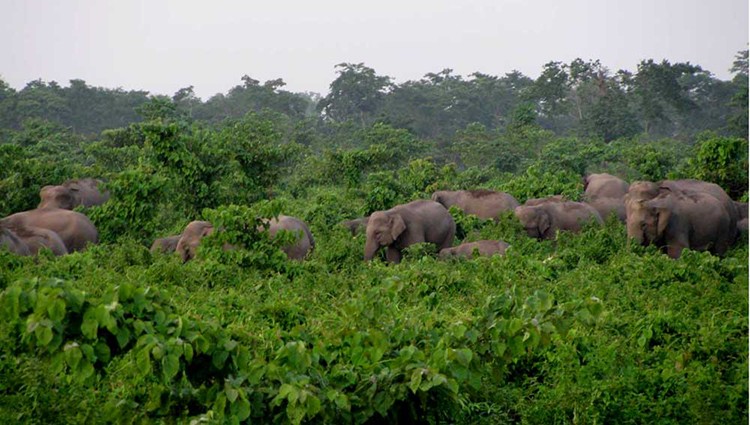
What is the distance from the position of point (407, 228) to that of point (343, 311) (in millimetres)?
7753

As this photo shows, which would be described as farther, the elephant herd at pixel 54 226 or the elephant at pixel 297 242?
the elephant at pixel 297 242

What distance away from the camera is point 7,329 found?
5957mm

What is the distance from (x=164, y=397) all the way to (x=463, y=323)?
1605mm

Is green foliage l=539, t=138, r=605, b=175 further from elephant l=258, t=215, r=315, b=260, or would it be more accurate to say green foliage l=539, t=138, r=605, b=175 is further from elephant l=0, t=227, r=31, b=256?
elephant l=0, t=227, r=31, b=256

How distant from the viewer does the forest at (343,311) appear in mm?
4426

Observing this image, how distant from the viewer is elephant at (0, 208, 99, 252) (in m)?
13.0

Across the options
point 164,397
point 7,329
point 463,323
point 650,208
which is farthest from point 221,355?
point 650,208

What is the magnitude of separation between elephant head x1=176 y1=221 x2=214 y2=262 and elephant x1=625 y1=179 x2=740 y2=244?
17.5 feet

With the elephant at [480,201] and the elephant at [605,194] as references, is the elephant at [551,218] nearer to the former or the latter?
the elephant at [605,194]

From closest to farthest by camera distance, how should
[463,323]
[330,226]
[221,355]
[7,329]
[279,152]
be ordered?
[221,355], [463,323], [7,329], [330,226], [279,152]

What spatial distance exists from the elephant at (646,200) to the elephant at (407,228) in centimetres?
269

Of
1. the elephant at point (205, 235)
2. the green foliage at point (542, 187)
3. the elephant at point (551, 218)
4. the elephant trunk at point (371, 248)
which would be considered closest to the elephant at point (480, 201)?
the green foliage at point (542, 187)

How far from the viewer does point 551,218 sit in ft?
47.7

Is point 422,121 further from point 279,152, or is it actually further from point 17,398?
point 17,398
